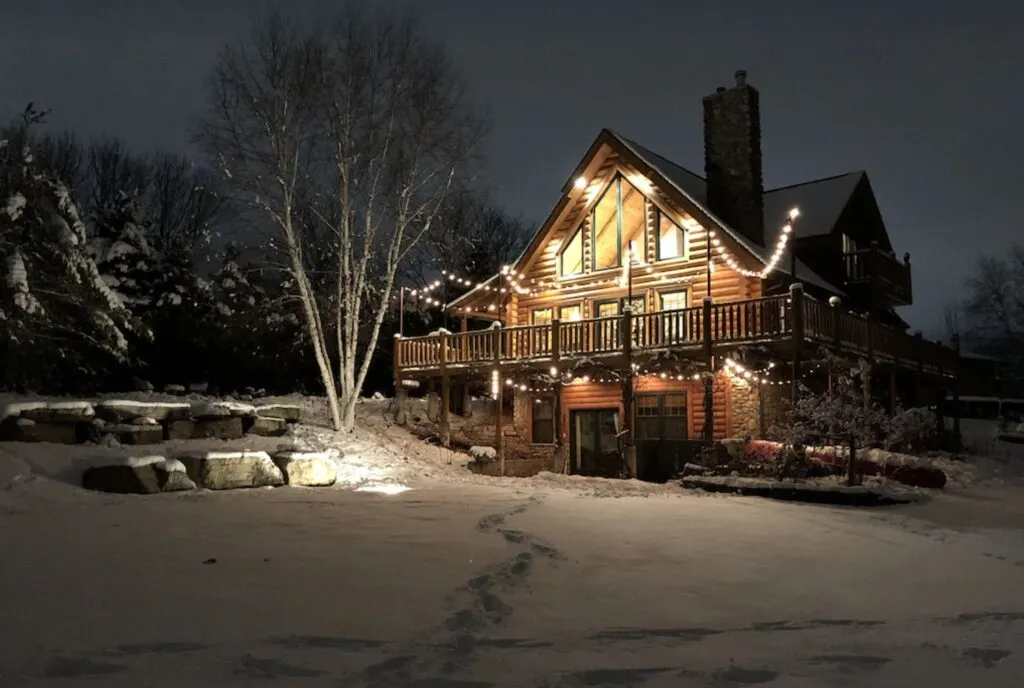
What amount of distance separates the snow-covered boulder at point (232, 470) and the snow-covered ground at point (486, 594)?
1001 millimetres

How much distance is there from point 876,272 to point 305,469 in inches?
735

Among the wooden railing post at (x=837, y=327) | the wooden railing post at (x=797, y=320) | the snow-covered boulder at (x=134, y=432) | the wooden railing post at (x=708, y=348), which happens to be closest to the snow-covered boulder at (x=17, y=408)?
the snow-covered boulder at (x=134, y=432)

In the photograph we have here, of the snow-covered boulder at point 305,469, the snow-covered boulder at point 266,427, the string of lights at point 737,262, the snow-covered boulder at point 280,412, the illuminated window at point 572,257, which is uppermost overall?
the illuminated window at point 572,257

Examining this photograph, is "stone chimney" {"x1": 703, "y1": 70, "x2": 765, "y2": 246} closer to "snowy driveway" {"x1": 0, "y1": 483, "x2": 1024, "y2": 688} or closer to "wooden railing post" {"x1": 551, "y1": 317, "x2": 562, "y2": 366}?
"wooden railing post" {"x1": 551, "y1": 317, "x2": 562, "y2": 366}

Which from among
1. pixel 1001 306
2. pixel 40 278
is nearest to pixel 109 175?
pixel 40 278

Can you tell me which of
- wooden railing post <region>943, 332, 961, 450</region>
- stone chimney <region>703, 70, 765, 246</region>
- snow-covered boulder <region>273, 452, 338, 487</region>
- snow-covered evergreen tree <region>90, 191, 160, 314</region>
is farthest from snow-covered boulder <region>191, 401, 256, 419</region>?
wooden railing post <region>943, 332, 961, 450</region>

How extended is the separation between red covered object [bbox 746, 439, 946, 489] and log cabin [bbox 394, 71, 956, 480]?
1751 mm

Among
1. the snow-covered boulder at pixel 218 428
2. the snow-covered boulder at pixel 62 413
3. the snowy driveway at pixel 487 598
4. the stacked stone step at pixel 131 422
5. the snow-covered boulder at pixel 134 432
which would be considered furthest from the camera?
→ the snow-covered boulder at pixel 218 428

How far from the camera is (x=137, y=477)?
10.9 metres

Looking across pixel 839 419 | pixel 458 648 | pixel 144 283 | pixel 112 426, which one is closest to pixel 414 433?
pixel 112 426

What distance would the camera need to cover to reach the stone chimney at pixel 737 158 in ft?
72.6

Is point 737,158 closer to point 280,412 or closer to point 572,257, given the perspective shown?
Answer: point 572,257

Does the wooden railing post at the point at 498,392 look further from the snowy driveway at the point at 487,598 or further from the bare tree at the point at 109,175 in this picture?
the bare tree at the point at 109,175

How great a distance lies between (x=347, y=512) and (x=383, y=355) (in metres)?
25.0
